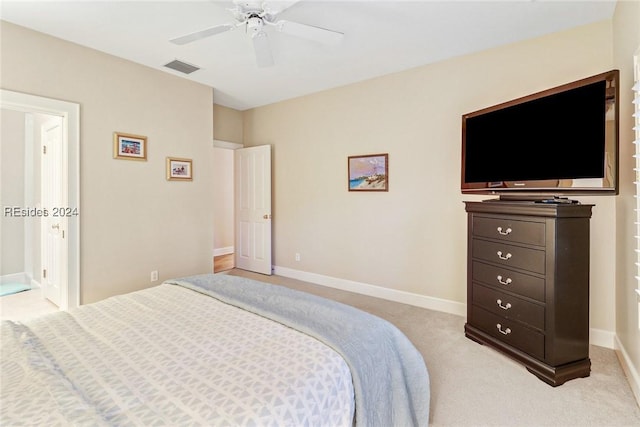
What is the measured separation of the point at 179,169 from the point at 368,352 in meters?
3.44

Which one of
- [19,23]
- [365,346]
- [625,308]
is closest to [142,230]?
[19,23]

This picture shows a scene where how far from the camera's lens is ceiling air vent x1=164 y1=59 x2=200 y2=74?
3.56 metres

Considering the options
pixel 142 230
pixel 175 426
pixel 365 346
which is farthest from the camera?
pixel 142 230

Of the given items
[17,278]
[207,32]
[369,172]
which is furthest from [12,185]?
[369,172]

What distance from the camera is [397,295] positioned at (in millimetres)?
3850

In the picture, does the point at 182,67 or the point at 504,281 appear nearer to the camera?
the point at 504,281

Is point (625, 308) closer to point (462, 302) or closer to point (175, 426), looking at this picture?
point (462, 302)

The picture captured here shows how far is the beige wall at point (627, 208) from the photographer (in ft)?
6.68

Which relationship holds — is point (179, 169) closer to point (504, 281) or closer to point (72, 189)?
point (72, 189)

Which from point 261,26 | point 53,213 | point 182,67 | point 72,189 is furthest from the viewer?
point 182,67

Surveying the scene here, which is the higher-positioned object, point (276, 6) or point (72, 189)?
point (276, 6)

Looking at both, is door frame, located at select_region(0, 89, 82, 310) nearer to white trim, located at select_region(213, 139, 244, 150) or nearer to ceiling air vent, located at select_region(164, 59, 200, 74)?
ceiling air vent, located at select_region(164, 59, 200, 74)

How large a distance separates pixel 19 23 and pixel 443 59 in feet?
13.1

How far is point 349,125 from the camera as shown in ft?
13.8
